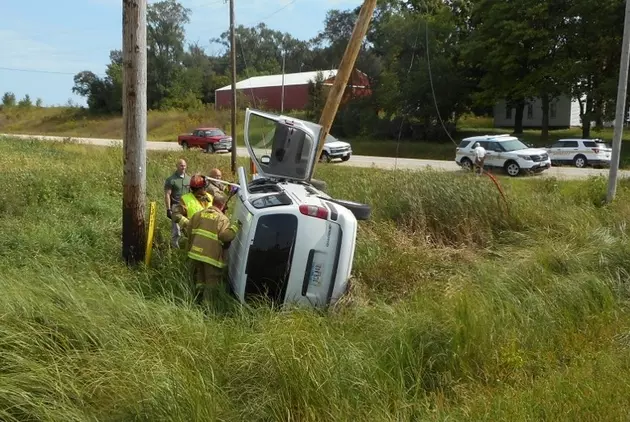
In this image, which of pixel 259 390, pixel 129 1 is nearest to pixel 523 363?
pixel 259 390

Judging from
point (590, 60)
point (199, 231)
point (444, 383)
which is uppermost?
point (590, 60)

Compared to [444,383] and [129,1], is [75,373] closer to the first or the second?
[444,383]

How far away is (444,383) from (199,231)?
3.04 meters

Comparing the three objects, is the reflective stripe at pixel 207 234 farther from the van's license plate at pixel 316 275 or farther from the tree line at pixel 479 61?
the tree line at pixel 479 61

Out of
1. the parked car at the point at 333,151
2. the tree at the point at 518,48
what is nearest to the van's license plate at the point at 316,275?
the parked car at the point at 333,151

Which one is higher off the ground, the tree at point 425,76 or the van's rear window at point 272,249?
the tree at point 425,76

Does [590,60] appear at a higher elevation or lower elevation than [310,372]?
higher

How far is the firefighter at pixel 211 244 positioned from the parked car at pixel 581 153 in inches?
906

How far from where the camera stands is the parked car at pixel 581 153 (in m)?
25.4

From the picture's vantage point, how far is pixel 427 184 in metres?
10.7

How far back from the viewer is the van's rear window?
227 inches

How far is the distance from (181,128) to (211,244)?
54693mm

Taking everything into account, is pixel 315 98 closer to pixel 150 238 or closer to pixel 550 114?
pixel 550 114

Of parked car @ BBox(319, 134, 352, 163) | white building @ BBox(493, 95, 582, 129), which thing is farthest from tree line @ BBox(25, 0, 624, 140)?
white building @ BBox(493, 95, 582, 129)
